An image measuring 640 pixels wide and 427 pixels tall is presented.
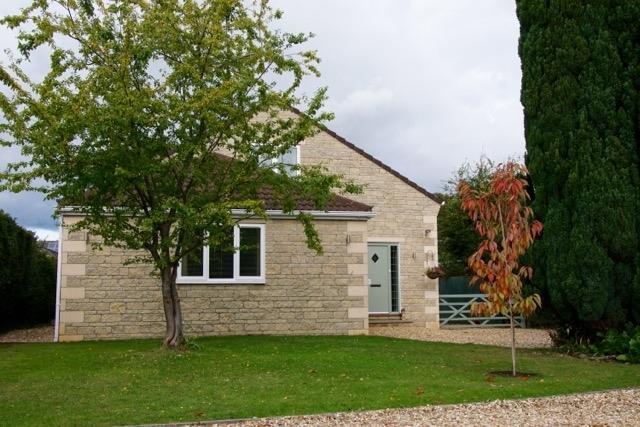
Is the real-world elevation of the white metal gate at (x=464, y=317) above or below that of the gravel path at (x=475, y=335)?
above

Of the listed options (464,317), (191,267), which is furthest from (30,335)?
(464,317)

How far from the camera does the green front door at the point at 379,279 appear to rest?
67.3 ft

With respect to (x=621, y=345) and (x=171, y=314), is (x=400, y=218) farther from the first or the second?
(x=171, y=314)

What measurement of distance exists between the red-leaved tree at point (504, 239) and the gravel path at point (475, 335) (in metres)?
4.77

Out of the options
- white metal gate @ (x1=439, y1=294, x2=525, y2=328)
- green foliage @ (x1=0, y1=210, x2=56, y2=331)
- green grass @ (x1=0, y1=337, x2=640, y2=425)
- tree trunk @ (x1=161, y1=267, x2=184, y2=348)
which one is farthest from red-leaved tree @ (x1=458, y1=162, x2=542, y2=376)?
green foliage @ (x1=0, y1=210, x2=56, y2=331)

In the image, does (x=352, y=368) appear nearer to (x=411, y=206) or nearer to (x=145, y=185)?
(x=145, y=185)

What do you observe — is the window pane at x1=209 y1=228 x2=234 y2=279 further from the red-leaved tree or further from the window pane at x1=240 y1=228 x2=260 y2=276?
the red-leaved tree

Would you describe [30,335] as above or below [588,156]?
below

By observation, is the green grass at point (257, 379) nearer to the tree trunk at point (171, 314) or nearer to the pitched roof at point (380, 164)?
the tree trunk at point (171, 314)

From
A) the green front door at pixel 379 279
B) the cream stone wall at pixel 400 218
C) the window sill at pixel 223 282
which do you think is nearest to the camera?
the window sill at pixel 223 282

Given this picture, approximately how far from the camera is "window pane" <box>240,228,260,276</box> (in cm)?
1636

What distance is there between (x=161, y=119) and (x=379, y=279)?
36.8 feet

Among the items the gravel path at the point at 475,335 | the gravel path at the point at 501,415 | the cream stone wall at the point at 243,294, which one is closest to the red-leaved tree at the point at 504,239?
the gravel path at the point at 501,415

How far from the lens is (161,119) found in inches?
435
